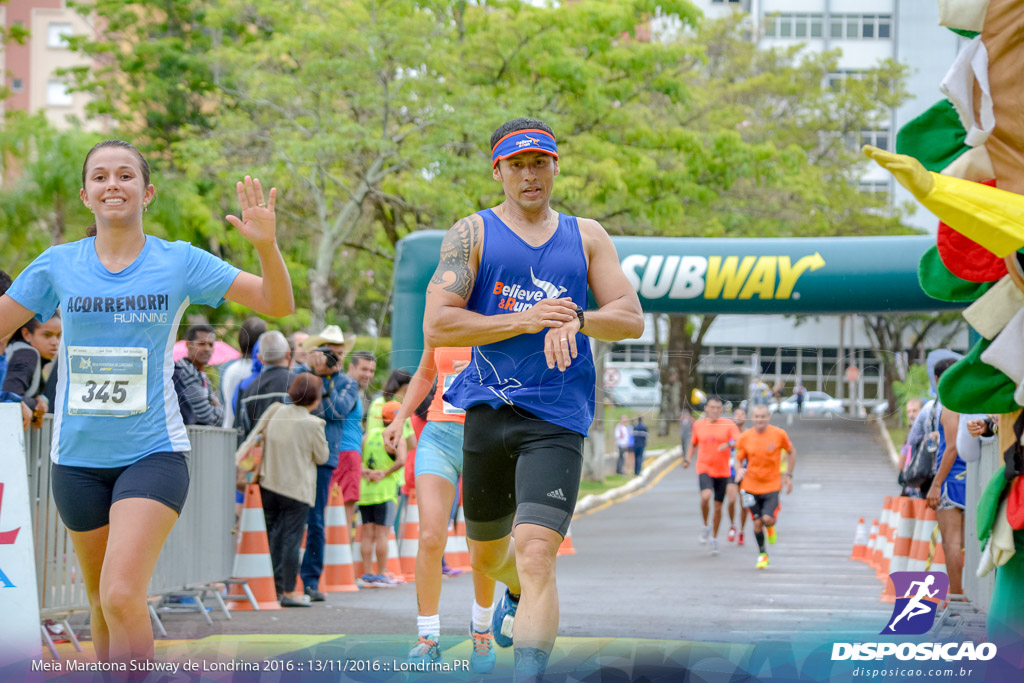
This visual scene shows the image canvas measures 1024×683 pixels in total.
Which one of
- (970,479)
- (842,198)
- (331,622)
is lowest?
(331,622)

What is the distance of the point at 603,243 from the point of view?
4992 millimetres

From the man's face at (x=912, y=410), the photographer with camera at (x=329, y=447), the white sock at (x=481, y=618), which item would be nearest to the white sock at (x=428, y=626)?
the white sock at (x=481, y=618)

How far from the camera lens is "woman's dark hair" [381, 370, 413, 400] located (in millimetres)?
9852

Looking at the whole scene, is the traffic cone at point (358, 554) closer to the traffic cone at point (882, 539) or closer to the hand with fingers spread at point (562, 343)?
the traffic cone at point (882, 539)

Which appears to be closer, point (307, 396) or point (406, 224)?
point (307, 396)

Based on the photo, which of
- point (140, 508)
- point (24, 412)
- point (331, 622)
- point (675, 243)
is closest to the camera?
point (140, 508)

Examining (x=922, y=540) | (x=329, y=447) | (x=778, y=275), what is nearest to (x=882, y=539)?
(x=922, y=540)

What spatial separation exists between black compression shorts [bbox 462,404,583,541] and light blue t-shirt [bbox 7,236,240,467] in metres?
1.09

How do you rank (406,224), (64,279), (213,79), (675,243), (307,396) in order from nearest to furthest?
(64,279) < (307,396) < (675,243) < (406,224) < (213,79)

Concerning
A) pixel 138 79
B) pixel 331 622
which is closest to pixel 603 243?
pixel 331 622

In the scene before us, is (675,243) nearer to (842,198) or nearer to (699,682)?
(699,682)

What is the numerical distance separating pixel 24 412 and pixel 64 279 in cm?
171

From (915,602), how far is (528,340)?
200 cm

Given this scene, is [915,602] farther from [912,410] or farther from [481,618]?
[912,410]
